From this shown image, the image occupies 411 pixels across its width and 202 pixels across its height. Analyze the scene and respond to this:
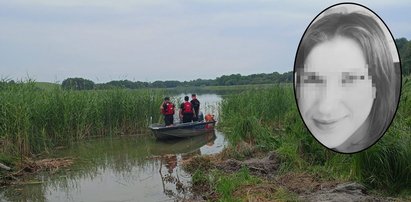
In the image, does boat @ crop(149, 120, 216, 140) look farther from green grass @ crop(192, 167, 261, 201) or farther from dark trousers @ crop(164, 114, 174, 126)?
green grass @ crop(192, 167, 261, 201)

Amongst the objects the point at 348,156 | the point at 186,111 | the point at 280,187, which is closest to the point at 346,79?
the point at 280,187

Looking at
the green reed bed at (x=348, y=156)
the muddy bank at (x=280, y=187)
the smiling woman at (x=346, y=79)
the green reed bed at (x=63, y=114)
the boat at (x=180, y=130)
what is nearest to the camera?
the smiling woman at (x=346, y=79)

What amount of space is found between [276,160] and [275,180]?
113cm

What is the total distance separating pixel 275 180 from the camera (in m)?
5.86

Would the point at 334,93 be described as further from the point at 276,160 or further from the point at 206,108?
the point at 206,108

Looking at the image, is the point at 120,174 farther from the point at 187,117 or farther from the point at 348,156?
the point at 348,156

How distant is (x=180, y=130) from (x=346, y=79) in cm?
1060

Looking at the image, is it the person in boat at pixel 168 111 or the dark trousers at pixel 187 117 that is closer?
the person in boat at pixel 168 111

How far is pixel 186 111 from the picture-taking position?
507 inches

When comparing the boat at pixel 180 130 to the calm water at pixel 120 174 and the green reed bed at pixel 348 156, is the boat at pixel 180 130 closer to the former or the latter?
the calm water at pixel 120 174

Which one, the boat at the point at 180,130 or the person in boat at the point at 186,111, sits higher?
the person in boat at the point at 186,111

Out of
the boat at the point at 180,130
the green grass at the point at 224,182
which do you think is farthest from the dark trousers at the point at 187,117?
the green grass at the point at 224,182

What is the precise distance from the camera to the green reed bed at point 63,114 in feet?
28.2

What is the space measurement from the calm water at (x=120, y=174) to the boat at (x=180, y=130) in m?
0.22
